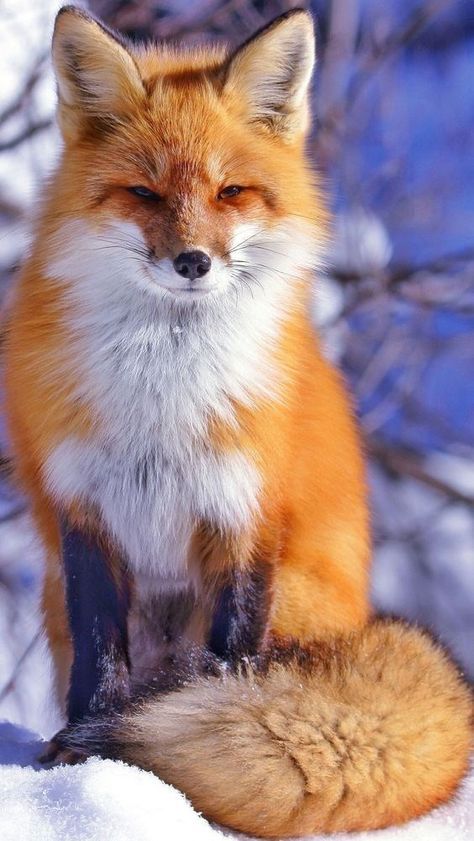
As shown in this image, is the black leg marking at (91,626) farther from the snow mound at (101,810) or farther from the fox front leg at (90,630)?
the snow mound at (101,810)

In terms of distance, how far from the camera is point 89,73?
1936 millimetres

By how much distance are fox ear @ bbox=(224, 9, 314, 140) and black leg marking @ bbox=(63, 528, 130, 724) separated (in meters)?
Result: 0.98

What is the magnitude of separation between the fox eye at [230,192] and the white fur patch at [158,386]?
72 mm

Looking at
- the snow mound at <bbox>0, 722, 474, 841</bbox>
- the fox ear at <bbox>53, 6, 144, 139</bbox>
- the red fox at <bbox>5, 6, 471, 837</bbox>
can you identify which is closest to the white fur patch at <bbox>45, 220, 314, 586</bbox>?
the red fox at <bbox>5, 6, 471, 837</bbox>

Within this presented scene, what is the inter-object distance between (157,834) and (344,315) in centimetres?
292

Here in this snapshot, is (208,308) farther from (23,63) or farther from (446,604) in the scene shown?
(446,604)

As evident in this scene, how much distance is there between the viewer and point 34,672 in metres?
3.95

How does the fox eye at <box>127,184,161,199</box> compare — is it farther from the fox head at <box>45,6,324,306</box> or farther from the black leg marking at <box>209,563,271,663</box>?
the black leg marking at <box>209,563,271,663</box>

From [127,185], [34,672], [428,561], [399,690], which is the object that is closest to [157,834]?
[399,690]

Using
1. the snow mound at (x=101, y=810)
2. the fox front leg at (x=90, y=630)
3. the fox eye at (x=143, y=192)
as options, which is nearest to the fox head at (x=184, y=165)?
the fox eye at (x=143, y=192)

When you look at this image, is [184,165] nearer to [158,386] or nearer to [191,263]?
[191,263]

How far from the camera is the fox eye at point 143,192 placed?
181cm

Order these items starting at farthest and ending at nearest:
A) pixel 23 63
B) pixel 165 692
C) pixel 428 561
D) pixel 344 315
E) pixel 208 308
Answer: pixel 428 561, pixel 344 315, pixel 23 63, pixel 208 308, pixel 165 692

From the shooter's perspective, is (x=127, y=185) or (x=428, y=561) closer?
(x=127, y=185)
